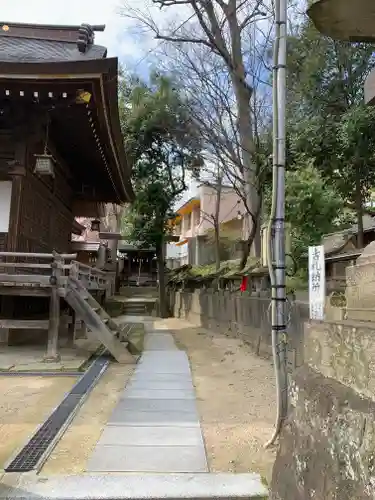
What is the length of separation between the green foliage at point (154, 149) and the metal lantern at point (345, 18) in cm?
1486

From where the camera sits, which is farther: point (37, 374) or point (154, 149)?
point (154, 149)

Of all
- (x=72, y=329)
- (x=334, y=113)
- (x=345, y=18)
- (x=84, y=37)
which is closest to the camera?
(x=345, y=18)

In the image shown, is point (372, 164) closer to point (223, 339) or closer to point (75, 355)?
point (223, 339)

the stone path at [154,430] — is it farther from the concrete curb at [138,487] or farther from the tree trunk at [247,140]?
the tree trunk at [247,140]

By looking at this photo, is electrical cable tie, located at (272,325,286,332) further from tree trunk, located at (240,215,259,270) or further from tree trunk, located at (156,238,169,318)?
tree trunk, located at (156,238,169,318)

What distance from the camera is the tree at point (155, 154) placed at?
59.8 ft

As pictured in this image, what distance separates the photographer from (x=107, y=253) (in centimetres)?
2792

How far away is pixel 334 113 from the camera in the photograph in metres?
9.27

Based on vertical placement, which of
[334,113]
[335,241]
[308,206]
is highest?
[334,113]

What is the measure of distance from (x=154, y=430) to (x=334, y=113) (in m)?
7.30

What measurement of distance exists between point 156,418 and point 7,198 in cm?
651

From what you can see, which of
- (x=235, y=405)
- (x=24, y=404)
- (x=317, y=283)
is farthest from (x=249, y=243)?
(x=317, y=283)

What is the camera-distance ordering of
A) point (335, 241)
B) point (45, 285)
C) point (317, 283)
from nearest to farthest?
point (317, 283) < point (45, 285) < point (335, 241)

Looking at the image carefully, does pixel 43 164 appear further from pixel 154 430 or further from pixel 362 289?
pixel 362 289
